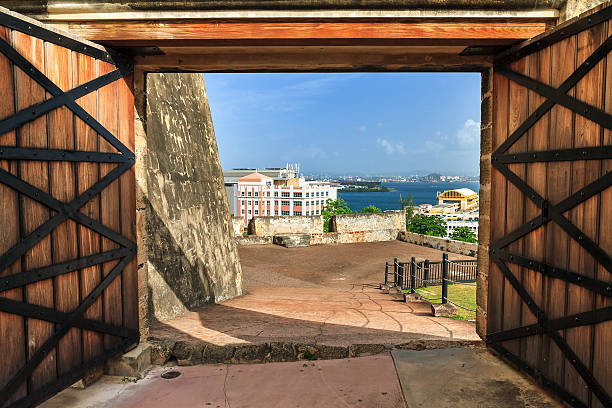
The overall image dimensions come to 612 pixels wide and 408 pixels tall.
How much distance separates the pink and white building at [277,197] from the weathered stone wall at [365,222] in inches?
2677

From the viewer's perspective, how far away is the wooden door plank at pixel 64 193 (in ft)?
9.46

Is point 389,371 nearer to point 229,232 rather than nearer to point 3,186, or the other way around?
point 3,186

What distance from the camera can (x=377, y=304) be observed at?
791 centimetres

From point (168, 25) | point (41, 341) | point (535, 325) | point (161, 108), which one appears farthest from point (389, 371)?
point (161, 108)

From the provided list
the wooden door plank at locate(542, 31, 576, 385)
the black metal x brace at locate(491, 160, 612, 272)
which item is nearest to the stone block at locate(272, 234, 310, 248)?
the black metal x brace at locate(491, 160, 612, 272)

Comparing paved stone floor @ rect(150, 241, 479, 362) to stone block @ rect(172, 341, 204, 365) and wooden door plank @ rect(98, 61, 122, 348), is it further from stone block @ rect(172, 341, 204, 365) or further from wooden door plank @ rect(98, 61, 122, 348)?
wooden door plank @ rect(98, 61, 122, 348)

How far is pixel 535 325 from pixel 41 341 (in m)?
Answer: 3.76

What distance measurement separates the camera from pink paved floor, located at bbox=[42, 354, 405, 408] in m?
3.05

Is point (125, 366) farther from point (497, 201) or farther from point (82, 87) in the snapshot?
point (497, 201)

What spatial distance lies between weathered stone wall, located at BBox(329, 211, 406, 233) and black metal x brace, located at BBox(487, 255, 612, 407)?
19314 mm

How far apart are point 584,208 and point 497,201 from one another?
1.06 m

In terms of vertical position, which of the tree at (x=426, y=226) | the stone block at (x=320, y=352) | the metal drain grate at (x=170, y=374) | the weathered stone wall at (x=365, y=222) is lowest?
the tree at (x=426, y=226)

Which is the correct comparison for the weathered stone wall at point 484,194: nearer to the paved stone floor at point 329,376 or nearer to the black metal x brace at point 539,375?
the black metal x brace at point 539,375

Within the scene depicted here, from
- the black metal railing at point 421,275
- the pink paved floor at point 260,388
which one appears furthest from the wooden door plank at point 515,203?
the black metal railing at point 421,275
